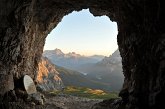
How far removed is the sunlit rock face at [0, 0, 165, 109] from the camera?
63.4 feet

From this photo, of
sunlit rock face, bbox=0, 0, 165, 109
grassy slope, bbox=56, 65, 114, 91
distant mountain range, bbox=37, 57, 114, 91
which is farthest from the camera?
grassy slope, bbox=56, 65, 114, 91

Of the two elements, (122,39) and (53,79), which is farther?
(53,79)

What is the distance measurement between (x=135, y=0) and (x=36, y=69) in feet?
71.5

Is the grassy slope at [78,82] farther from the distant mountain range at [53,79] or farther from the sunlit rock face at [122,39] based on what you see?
the sunlit rock face at [122,39]

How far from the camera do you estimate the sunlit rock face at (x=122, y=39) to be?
19.3 meters

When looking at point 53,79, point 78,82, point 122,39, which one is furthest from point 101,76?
point 122,39

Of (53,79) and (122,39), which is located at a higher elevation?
(122,39)

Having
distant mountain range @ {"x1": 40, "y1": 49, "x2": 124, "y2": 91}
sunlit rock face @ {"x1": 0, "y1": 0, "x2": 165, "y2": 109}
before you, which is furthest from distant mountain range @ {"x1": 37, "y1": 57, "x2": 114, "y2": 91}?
sunlit rock face @ {"x1": 0, "y1": 0, "x2": 165, "y2": 109}

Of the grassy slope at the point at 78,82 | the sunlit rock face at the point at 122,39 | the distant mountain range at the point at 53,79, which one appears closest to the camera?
the sunlit rock face at the point at 122,39

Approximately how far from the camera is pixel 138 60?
22953 millimetres

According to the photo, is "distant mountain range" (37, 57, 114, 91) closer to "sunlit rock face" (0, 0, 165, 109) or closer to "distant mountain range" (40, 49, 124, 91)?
"distant mountain range" (40, 49, 124, 91)

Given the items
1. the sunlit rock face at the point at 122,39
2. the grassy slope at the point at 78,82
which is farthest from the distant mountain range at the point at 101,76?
the sunlit rock face at the point at 122,39

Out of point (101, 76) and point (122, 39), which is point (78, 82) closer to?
point (101, 76)

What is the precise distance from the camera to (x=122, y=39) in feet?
96.2
